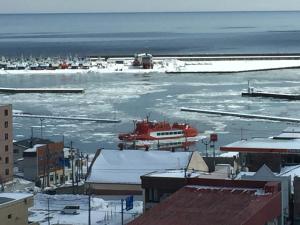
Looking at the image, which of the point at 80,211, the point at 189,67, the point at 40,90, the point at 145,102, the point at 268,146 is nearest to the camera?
the point at 80,211

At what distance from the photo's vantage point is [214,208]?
226 inches

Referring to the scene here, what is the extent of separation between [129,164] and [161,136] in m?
6.01

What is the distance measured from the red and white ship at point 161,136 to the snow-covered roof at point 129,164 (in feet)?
16.7

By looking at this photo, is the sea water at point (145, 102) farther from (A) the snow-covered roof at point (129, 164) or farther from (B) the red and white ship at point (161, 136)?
(A) the snow-covered roof at point (129, 164)

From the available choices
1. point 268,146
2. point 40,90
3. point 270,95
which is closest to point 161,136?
point 268,146

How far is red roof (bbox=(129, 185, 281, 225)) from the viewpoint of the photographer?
548 cm

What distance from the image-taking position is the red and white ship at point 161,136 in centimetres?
1541

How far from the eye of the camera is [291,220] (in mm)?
6605

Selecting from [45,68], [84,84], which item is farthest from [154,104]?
[45,68]

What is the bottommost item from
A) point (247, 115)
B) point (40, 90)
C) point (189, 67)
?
point (247, 115)

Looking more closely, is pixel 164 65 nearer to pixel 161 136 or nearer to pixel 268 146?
pixel 161 136

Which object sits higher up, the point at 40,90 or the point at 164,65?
the point at 164,65

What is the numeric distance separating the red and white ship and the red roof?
29.7ft

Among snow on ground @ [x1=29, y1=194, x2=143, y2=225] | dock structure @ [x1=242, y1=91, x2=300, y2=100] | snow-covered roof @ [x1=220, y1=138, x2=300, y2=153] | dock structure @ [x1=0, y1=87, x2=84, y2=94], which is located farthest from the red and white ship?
dock structure @ [x1=0, y1=87, x2=84, y2=94]
